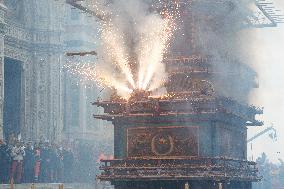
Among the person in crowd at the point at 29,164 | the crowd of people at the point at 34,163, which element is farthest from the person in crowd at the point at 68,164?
the person in crowd at the point at 29,164

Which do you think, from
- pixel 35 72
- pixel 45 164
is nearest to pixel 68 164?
pixel 45 164

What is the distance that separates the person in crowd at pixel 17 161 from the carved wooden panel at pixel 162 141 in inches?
327

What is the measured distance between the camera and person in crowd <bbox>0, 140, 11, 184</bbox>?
2977 cm

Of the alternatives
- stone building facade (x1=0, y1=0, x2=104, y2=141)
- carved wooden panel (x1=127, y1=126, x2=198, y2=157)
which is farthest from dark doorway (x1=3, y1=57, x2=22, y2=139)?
carved wooden panel (x1=127, y1=126, x2=198, y2=157)

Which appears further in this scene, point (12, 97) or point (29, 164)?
point (12, 97)

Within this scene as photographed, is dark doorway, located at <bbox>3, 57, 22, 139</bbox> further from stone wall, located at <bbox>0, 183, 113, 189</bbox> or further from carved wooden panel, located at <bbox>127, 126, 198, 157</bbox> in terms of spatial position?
carved wooden panel, located at <bbox>127, 126, 198, 157</bbox>

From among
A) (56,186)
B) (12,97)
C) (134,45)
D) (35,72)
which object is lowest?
(56,186)

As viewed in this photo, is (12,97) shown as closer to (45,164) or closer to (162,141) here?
(45,164)

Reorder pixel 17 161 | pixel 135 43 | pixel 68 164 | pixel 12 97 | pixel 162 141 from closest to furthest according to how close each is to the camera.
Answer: pixel 162 141 → pixel 135 43 → pixel 17 161 → pixel 68 164 → pixel 12 97

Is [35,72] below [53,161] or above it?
above

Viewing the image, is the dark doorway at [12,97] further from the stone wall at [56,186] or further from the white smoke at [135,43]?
the white smoke at [135,43]

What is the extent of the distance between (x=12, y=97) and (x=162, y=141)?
67.6ft

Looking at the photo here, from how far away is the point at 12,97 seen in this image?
41500 millimetres

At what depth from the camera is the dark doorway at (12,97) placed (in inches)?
1625
